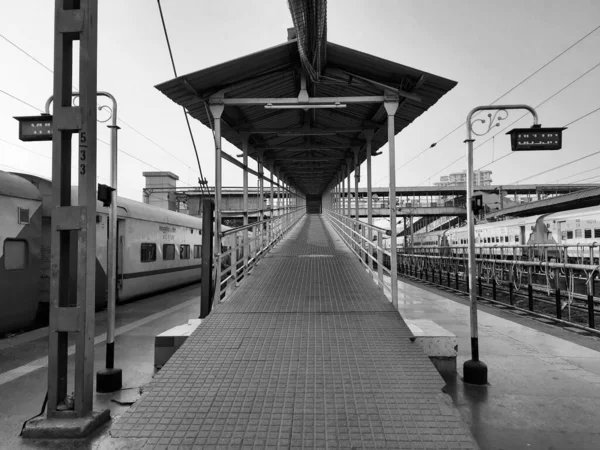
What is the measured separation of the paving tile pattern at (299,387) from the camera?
2.92 meters

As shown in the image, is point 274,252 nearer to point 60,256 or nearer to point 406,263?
point 60,256

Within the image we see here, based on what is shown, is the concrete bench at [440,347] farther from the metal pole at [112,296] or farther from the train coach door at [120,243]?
the train coach door at [120,243]

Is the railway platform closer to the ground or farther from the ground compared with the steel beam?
closer to the ground

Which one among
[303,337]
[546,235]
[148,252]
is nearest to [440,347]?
[303,337]

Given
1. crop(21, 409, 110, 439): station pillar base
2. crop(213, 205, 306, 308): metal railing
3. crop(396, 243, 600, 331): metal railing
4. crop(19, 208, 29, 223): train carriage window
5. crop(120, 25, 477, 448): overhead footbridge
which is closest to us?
crop(120, 25, 477, 448): overhead footbridge

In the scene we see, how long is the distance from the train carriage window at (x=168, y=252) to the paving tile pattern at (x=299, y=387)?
9825mm

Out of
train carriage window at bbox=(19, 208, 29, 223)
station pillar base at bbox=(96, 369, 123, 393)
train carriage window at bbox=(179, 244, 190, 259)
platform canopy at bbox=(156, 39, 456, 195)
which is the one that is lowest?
station pillar base at bbox=(96, 369, 123, 393)

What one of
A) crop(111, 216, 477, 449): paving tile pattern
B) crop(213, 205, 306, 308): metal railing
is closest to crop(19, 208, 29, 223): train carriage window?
crop(213, 205, 306, 308): metal railing

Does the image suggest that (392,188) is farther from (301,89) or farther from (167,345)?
(167,345)

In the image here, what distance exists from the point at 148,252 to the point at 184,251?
379 centimetres

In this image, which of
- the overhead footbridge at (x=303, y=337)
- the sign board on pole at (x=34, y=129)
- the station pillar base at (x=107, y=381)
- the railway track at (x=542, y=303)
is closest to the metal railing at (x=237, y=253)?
the overhead footbridge at (x=303, y=337)

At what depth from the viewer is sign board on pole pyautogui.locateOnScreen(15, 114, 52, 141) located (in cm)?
461

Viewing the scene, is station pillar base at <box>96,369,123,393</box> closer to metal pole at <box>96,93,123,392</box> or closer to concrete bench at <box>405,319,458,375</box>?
metal pole at <box>96,93,123,392</box>

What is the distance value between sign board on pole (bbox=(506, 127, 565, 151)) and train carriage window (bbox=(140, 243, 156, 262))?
1107 cm
